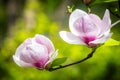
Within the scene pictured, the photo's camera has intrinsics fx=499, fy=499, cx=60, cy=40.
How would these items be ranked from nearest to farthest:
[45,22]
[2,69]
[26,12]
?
1. [2,69]
2. [45,22]
3. [26,12]

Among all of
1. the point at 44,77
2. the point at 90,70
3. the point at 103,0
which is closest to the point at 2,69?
the point at 44,77

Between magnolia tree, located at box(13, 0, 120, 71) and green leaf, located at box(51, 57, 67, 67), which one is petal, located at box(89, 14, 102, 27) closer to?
magnolia tree, located at box(13, 0, 120, 71)

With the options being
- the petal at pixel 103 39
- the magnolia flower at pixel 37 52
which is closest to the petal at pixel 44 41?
Result: the magnolia flower at pixel 37 52

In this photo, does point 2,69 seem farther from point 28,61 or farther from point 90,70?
point 28,61

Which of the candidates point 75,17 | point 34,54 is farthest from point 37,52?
point 75,17

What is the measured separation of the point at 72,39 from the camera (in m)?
1.33

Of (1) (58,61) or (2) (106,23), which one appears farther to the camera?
(1) (58,61)

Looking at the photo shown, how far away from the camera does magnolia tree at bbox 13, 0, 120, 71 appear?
4.29ft

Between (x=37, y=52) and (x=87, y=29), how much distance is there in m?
0.15

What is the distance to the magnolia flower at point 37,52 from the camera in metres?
1.36

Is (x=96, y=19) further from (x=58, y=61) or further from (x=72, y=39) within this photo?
(x=58, y=61)

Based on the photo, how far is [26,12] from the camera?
291 inches

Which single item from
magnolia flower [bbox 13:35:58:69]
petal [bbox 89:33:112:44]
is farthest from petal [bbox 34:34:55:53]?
petal [bbox 89:33:112:44]

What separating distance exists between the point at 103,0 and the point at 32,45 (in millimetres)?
256
